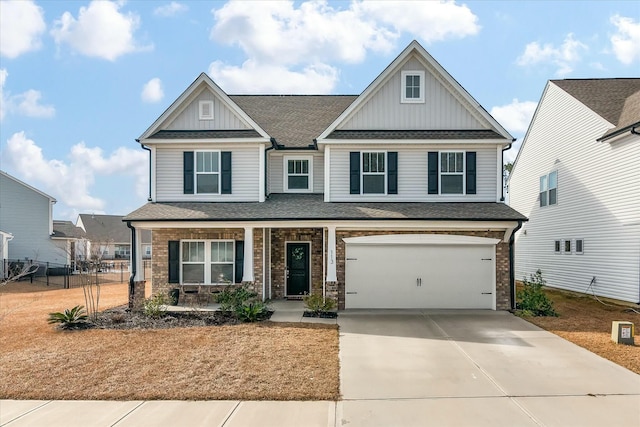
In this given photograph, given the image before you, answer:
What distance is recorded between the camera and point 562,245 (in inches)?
748

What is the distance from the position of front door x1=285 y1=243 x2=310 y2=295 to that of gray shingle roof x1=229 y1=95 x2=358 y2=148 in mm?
3843

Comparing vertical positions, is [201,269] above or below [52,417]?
above

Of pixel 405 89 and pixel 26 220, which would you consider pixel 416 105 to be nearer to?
pixel 405 89

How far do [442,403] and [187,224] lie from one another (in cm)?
1000

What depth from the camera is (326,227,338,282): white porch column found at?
1335 centimetres

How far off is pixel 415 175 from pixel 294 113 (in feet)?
21.2

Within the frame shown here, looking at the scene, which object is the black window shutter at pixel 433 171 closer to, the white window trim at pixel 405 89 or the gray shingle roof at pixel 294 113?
the white window trim at pixel 405 89

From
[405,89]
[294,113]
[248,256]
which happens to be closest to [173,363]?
[248,256]

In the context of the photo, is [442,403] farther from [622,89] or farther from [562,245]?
[622,89]

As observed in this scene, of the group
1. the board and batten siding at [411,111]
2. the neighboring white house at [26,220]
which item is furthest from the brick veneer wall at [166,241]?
the neighboring white house at [26,220]

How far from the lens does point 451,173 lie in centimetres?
1461

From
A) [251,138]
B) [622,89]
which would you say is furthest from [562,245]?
[251,138]

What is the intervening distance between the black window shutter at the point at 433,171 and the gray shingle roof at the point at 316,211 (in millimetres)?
547

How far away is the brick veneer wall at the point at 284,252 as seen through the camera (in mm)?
15531
